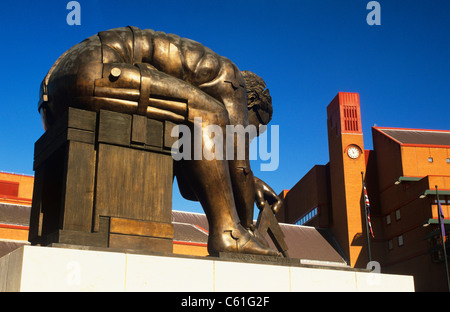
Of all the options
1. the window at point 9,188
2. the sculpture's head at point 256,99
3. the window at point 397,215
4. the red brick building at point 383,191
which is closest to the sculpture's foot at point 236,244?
the sculpture's head at point 256,99

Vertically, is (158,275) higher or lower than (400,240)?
lower

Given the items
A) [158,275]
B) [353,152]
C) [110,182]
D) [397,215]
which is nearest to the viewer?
[158,275]

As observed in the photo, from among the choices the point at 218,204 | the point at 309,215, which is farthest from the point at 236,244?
the point at 309,215

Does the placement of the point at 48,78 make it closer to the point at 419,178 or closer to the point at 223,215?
the point at 223,215

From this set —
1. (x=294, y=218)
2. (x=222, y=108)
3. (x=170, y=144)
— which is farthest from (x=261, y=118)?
(x=294, y=218)

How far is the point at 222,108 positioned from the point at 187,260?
64.5 inches

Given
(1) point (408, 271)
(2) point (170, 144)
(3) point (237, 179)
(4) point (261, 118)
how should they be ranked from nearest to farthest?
(2) point (170, 144) < (3) point (237, 179) < (4) point (261, 118) < (1) point (408, 271)

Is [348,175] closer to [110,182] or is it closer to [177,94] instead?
[177,94]

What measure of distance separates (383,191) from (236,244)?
3866 cm

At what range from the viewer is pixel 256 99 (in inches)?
226

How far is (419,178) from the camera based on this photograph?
37312 millimetres

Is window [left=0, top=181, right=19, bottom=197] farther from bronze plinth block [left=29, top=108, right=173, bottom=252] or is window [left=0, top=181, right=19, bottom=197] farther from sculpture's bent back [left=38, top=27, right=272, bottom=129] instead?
bronze plinth block [left=29, top=108, right=173, bottom=252]

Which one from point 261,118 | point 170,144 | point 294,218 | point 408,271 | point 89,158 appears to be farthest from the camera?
point 294,218

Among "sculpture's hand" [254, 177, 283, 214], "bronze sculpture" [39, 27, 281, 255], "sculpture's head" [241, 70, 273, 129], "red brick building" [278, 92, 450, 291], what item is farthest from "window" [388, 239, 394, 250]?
"bronze sculpture" [39, 27, 281, 255]
